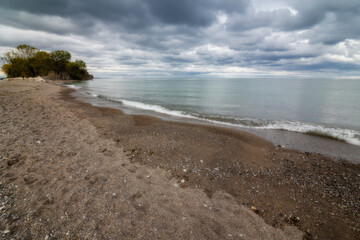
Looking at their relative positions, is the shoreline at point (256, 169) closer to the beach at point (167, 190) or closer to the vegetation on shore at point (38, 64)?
the beach at point (167, 190)

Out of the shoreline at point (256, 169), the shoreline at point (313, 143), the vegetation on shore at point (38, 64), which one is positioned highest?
the vegetation on shore at point (38, 64)

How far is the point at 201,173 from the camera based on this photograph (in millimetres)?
6258

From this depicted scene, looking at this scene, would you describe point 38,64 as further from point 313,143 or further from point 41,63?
point 313,143

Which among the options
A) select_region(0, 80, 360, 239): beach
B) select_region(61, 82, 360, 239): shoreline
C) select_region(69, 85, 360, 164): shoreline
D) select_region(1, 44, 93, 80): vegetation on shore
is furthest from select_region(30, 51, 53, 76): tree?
select_region(69, 85, 360, 164): shoreline

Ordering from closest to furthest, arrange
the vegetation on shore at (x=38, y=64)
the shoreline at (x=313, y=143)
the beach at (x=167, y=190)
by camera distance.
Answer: the beach at (x=167, y=190)
the shoreline at (x=313, y=143)
the vegetation on shore at (x=38, y=64)

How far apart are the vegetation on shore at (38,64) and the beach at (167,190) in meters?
112

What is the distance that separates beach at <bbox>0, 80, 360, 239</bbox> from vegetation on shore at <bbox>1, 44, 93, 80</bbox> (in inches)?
4400

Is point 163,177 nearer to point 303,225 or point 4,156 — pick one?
point 303,225

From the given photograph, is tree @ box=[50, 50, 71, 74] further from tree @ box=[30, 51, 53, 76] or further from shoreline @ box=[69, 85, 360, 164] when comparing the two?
shoreline @ box=[69, 85, 360, 164]

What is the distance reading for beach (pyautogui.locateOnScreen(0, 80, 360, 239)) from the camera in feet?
12.5

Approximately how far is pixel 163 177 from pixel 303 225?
170 inches

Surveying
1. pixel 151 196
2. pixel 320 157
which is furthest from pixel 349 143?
pixel 151 196

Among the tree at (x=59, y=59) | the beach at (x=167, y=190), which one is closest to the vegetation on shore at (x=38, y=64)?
the tree at (x=59, y=59)

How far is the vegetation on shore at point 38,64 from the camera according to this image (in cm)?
8372
